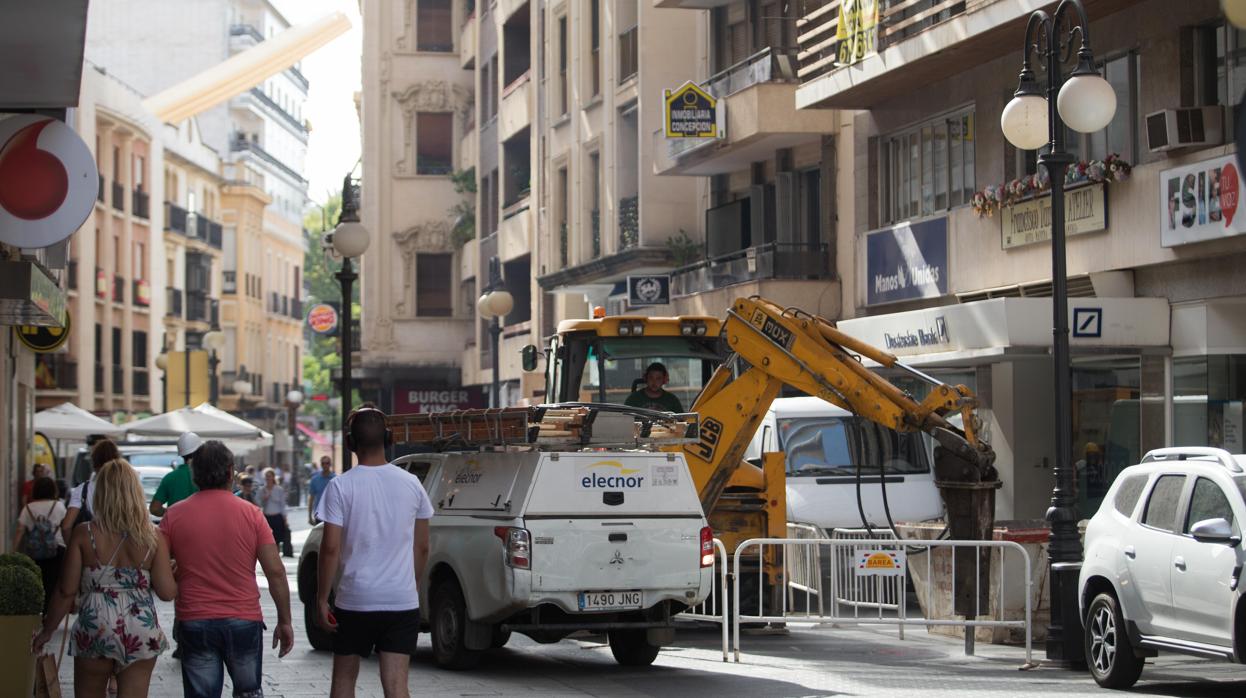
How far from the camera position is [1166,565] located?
13.5 meters

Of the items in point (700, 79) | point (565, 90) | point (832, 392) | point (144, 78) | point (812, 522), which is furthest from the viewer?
point (144, 78)

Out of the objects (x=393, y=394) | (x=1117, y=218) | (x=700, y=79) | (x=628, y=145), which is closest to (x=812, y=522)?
(x=1117, y=218)

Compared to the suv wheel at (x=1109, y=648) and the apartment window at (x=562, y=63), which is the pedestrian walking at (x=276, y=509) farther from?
the suv wheel at (x=1109, y=648)

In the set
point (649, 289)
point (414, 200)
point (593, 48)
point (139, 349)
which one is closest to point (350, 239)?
point (649, 289)

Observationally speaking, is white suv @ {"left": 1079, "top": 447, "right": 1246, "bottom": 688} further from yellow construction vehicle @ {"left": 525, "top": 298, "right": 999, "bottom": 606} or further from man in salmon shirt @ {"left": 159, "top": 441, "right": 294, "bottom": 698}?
man in salmon shirt @ {"left": 159, "top": 441, "right": 294, "bottom": 698}

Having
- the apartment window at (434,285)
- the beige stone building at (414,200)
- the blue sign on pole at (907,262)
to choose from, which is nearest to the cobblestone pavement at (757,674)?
the blue sign on pole at (907,262)

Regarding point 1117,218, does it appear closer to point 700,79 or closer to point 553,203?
point 700,79

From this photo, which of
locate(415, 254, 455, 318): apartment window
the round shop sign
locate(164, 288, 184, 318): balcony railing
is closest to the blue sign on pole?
locate(415, 254, 455, 318): apartment window

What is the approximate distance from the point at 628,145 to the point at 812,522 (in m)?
18.6

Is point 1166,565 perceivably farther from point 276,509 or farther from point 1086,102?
point 276,509

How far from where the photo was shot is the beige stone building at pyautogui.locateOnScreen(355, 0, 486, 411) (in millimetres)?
59844

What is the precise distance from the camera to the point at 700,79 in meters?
36.1

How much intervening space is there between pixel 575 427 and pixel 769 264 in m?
16.6

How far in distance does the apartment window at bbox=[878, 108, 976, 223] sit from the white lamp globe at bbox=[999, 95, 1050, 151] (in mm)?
10456
